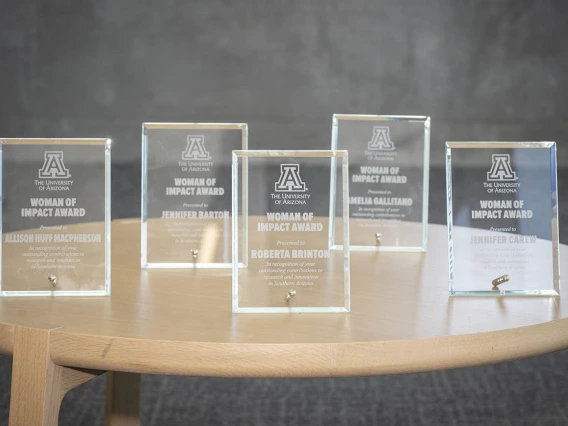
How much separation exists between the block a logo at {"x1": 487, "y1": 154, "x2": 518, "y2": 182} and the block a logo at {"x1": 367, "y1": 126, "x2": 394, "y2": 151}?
1.18ft

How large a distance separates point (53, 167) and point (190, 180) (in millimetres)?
283

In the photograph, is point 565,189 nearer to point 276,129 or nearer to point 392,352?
point 276,129

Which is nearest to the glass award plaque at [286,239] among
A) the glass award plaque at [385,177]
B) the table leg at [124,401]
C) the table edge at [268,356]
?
the table edge at [268,356]

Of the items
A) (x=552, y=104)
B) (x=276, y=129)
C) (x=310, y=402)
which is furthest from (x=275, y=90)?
(x=310, y=402)

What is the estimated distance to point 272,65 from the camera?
17.7 feet

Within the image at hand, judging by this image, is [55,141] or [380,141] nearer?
[55,141]

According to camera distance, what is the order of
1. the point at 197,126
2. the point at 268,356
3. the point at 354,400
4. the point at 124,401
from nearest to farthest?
the point at 268,356
the point at 197,126
the point at 124,401
the point at 354,400

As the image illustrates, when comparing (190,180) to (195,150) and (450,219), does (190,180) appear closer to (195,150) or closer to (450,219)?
(195,150)

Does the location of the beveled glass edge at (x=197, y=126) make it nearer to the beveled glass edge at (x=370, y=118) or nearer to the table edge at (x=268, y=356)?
the beveled glass edge at (x=370, y=118)

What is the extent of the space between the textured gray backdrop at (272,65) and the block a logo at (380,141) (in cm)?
373

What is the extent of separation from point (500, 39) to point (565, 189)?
113 centimetres

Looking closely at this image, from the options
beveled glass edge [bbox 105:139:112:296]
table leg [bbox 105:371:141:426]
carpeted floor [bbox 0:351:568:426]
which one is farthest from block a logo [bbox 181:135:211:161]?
carpeted floor [bbox 0:351:568:426]

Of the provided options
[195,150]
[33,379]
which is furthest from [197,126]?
[33,379]

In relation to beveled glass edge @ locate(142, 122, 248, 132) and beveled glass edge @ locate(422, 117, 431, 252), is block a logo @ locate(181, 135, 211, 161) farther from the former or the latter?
beveled glass edge @ locate(422, 117, 431, 252)
